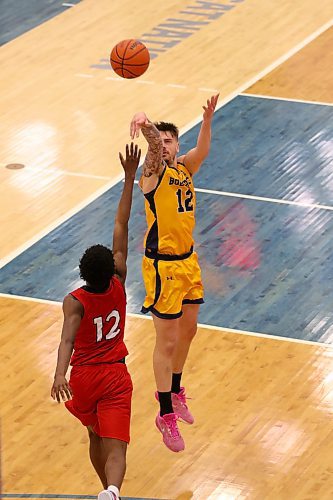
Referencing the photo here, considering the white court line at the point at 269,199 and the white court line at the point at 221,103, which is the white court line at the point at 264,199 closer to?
the white court line at the point at 269,199

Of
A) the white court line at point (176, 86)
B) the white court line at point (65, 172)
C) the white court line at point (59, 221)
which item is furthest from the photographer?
the white court line at point (176, 86)

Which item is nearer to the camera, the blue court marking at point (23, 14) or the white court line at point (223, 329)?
the white court line at point (223, 329)

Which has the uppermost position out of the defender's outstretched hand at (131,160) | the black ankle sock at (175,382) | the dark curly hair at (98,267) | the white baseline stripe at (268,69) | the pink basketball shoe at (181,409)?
the defender's outstretched hand at (131,160)

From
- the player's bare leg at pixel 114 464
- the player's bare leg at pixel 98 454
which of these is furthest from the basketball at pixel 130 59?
the player's bare leg at pixel 114 464

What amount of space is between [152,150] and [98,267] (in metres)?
1.53

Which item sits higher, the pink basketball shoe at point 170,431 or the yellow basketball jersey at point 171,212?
the yellow basketball jersey at point 171,212

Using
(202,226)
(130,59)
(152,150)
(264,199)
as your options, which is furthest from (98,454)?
(264,199)

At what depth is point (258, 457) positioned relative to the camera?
1041 cm

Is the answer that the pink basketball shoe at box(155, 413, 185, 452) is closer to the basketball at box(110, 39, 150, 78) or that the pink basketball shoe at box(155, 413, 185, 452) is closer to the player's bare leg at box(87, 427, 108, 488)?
the player's bare leg at box(87, 427, 108, 488)

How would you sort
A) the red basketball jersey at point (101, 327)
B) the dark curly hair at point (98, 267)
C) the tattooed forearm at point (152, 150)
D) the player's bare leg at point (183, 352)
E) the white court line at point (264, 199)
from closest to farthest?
the dark curly hair at point (98, 267)
the red basketball jersey at point (101, 327)
the tattooed forearm at point (152, 150)
the player's bare leg at point (183, 352)
the white court line at point (264, 199)

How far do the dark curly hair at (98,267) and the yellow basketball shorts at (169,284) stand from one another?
1.40 metres

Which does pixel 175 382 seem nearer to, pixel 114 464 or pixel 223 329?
pixel 114 464

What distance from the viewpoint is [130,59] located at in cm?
1297

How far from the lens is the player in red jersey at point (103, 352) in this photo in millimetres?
8781
